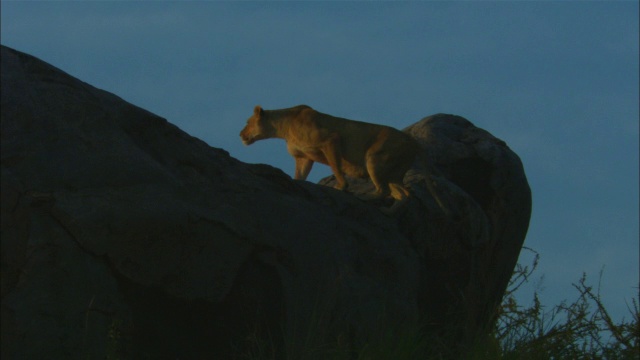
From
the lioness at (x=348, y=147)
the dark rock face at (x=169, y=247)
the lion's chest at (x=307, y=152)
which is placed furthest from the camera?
the lion's chest at (x=307, y=152)

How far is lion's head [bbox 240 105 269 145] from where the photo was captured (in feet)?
39.8

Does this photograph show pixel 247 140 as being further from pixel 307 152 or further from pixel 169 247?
pixel 169 247

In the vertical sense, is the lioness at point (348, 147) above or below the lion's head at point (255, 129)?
below

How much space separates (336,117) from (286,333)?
4.28 metres

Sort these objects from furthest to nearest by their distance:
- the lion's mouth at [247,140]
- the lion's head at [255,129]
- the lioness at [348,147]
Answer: the lion's mouth at [247,140]
the lion's head at [255,129]
the lioness at [348,147]

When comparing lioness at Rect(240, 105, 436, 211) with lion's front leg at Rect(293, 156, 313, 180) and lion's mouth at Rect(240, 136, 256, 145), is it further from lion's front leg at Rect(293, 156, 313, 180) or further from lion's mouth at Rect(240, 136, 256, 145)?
lion's mouth at Rect(240, 136, 256, 145)

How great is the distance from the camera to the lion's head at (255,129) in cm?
1212

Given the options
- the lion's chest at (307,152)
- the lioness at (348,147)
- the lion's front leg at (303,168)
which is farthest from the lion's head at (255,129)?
the lion's front leg at (303,168)

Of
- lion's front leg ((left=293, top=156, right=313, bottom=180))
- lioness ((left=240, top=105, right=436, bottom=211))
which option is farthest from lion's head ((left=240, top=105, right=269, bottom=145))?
lion's front leg ((left=293, top=156, right=313, bottom=180))

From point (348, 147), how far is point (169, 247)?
4334 millimetres

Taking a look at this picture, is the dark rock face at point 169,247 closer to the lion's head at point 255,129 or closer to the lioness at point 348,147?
the lioness at point 348,147

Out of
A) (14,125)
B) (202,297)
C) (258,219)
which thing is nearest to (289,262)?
(258,219)

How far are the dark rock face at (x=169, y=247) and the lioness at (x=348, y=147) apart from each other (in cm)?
130

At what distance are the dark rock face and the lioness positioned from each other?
1.30 meters
